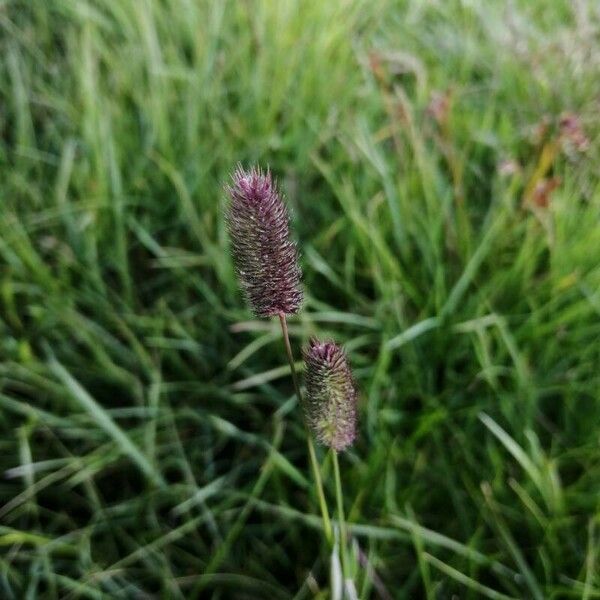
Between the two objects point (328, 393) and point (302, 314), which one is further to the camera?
point (302, 314)

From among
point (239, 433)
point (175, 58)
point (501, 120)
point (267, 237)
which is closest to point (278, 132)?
point (175, 58)

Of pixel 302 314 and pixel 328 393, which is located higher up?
pixel 302 314

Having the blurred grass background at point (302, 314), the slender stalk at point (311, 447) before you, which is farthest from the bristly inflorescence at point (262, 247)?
the blurred grass background at point (302, 314)

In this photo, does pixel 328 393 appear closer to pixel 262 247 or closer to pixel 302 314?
pixel 262 247

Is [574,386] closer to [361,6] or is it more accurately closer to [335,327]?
[335,327]

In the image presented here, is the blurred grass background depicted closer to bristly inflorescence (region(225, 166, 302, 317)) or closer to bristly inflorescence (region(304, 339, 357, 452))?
bristly inflorescence (region(304, 339, 357, 452))

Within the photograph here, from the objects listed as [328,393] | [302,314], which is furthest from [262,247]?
[302,314]
